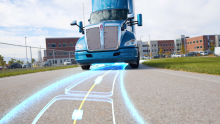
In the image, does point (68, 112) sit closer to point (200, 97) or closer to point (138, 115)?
point (138, 115)

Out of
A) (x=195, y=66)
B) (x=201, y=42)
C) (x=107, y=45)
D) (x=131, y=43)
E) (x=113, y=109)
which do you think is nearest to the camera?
(x=113, y=109)

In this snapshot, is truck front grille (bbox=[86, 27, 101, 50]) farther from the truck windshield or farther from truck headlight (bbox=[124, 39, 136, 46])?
the truck windshield

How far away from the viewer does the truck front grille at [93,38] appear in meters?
7.79

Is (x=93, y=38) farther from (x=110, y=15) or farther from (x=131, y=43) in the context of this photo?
(x=110, y=15)

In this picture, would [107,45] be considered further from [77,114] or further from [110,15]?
[77,114]

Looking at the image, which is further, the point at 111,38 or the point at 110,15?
the point at 110,15

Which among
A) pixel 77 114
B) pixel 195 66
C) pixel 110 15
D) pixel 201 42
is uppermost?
pixel 201 42

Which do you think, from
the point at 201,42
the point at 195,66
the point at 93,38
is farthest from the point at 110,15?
the point at 201,42

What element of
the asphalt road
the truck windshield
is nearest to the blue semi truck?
the truck windshield

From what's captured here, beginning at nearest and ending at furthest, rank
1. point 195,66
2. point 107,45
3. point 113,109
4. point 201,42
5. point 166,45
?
point 113,109
point 107,45
point 195,66
point 201,42
point 166,45

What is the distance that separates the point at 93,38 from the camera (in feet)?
25.8

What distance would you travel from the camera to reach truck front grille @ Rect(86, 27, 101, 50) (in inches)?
307

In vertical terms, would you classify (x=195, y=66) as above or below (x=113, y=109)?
above

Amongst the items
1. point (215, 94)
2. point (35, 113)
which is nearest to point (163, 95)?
point (215, 94)
